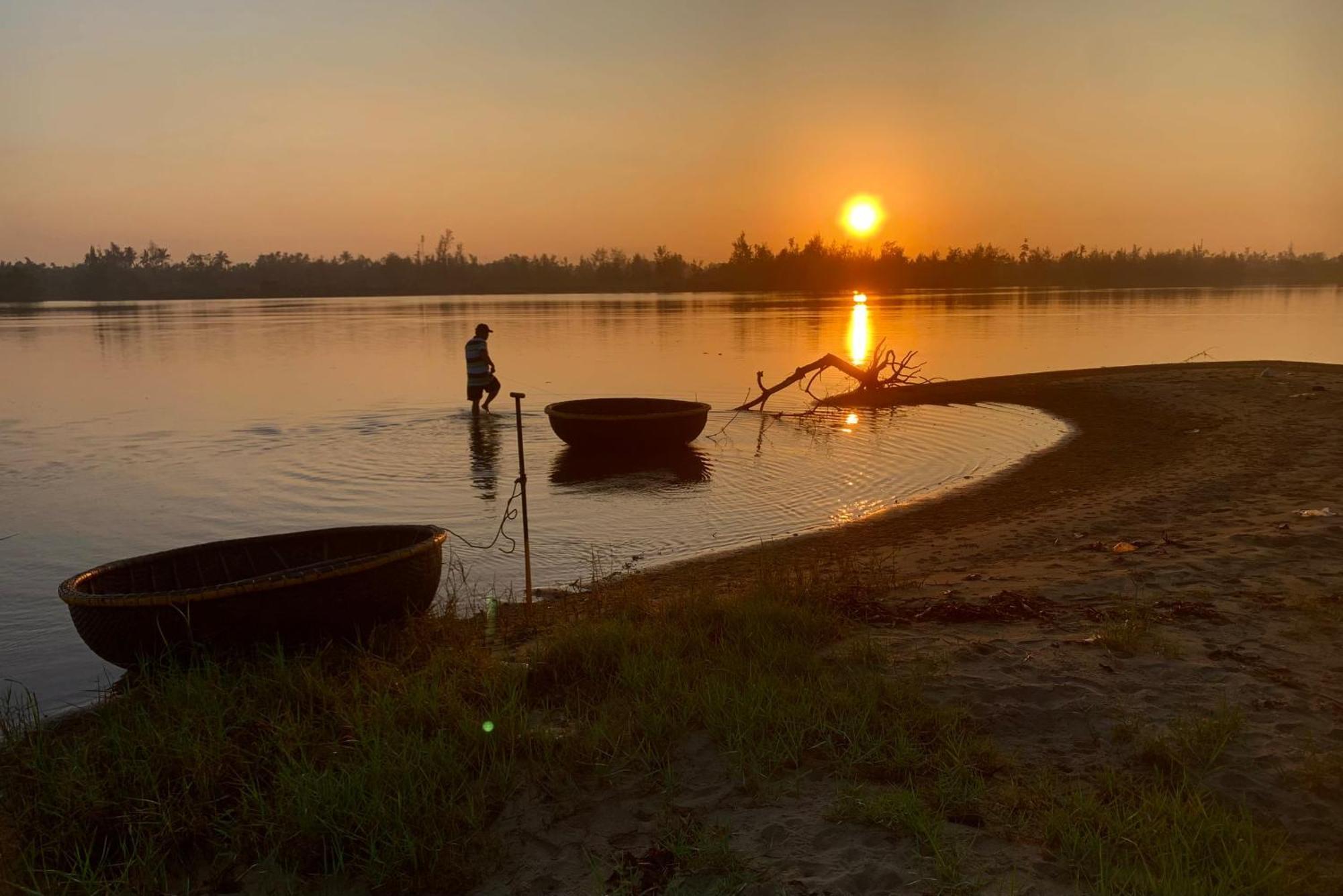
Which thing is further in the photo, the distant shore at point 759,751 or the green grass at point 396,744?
the green grass at point 396,744

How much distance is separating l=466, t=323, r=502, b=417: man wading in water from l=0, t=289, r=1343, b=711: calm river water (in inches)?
33.2

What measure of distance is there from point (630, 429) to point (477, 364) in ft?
21.8

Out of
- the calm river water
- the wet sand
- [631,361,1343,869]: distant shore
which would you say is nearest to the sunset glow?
the calm river water

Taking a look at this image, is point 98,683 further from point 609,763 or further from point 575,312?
point 575,312

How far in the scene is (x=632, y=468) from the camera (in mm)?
15422

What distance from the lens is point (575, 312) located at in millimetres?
84750

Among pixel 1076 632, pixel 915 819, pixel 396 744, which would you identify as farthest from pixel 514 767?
pixel 1076 632

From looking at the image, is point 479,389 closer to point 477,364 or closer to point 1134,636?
point 477,364

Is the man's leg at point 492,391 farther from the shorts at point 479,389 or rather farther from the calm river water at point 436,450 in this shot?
the calm river water at point 436,450

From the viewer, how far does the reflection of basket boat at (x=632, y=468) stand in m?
14.3

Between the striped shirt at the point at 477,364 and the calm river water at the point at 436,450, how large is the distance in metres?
1.03

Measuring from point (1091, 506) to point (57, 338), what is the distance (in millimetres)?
58966

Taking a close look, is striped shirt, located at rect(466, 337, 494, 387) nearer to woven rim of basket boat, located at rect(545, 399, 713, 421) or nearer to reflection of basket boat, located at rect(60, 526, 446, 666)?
woven rim of basket boat, located at rect(545, 399, 713, 421)

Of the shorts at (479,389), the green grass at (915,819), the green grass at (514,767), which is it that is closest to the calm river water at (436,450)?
the shorts at (479,389)
